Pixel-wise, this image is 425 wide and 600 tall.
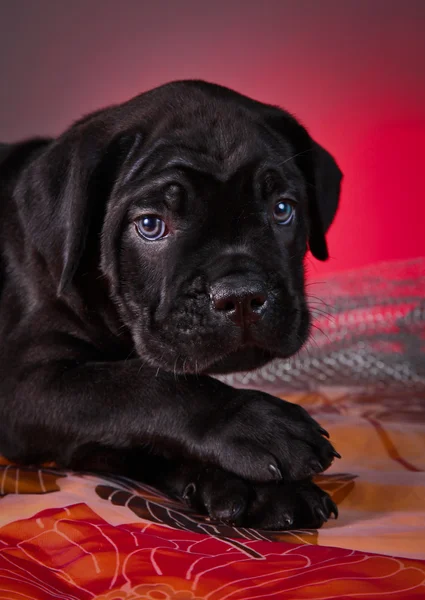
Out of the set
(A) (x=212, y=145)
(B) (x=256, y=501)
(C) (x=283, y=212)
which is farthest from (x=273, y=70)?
(B) (x=256, y=501)

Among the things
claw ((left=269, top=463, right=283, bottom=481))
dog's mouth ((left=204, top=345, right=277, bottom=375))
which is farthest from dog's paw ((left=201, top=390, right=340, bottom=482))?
dog's mouth ((left=204, top=345, right=277, bottom=375))

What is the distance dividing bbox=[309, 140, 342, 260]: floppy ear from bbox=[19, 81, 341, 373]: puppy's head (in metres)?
0.12

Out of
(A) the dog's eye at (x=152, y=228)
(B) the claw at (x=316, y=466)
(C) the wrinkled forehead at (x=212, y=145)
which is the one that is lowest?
(B) the claw at (x=316, y=466)

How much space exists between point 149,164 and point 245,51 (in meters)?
3.02

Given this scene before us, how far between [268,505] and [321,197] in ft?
3.40

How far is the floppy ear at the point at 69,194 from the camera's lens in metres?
2.07

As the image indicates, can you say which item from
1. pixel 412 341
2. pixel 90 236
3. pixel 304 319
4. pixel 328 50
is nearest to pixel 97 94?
pixel 328 50

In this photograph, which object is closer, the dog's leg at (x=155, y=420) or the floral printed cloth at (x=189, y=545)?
the floral printed cloth at (x=189, y=545)

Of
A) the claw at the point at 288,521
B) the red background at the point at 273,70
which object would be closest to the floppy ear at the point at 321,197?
the claw at the point at 288,521

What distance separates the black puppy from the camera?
180 cm

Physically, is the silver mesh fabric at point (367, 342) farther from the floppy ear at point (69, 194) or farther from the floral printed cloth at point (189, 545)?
the floppy ear at point (69, 194)

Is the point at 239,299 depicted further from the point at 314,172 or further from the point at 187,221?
the point at 314,172

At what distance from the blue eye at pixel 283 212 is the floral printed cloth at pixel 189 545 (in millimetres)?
682

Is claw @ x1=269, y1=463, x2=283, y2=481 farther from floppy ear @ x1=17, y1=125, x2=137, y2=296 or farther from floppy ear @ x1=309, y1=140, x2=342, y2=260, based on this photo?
floppy ear @ x1=309, y1=140, x2=342, y2=260
